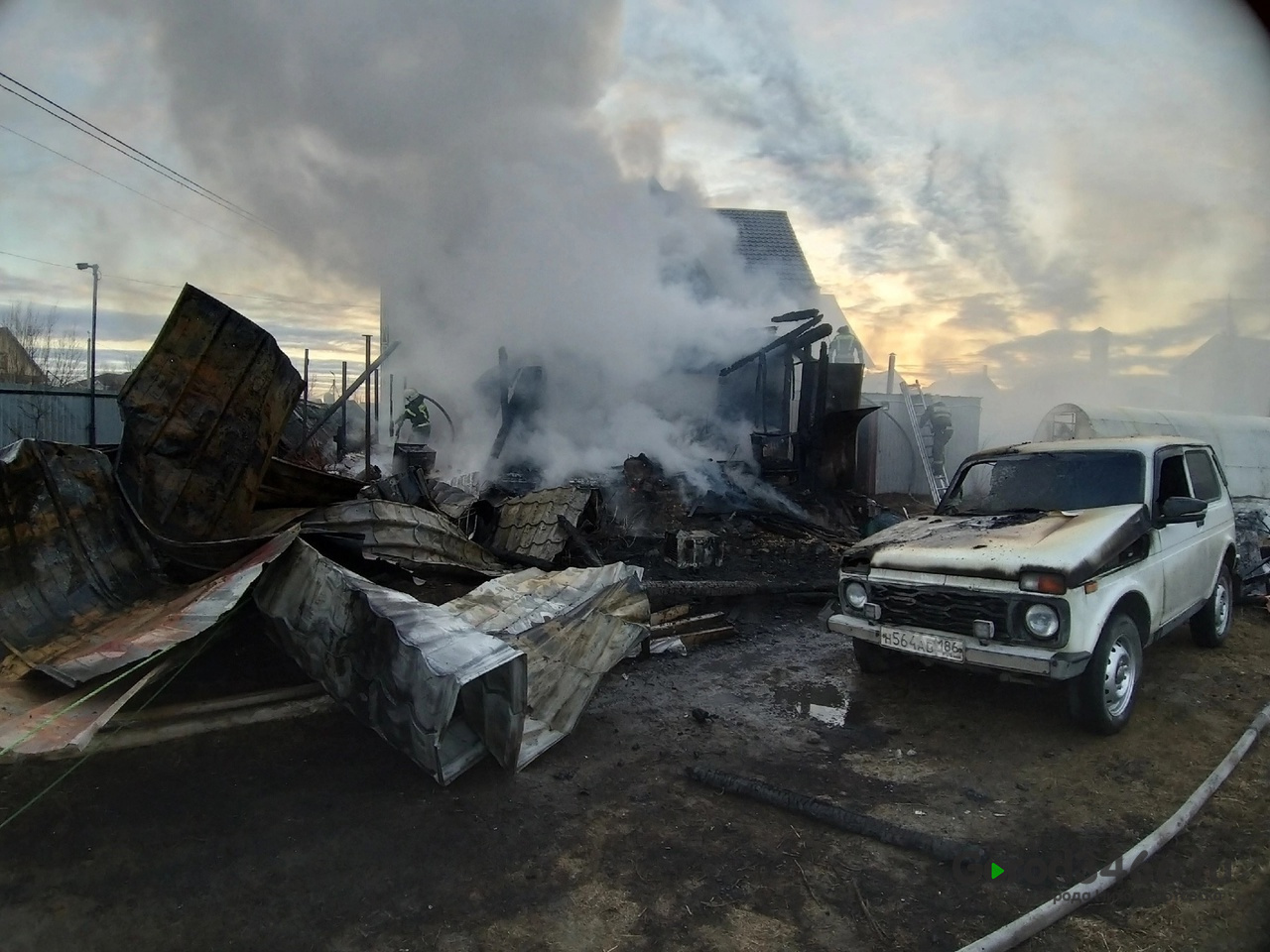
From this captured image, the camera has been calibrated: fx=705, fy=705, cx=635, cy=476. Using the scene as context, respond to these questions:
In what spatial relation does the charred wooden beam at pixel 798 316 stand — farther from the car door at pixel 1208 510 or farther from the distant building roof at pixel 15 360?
the distant building roof at pixel 15 360

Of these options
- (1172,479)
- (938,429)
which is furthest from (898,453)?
(1172,479)

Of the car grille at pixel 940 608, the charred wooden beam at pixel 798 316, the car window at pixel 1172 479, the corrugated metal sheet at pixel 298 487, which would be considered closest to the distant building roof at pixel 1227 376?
the charred wooden beam at pixel 798 316

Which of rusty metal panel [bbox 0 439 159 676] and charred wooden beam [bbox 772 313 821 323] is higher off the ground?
charred wooden beam [bbox 772 313 821 323]

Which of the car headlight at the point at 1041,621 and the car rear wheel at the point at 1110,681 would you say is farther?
the car rear wheel at the point at 1110,681

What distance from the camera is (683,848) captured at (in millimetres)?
3150

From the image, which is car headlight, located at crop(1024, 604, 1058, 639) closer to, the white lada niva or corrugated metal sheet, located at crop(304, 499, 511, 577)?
the white lada niva

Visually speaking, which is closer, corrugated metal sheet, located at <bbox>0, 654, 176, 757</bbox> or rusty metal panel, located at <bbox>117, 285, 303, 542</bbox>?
corrugated metal sheet, located at <bbox>0, 654, 176, 757</bbox>

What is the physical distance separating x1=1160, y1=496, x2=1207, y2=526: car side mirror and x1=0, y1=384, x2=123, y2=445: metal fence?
13442mm

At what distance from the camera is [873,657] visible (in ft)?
17.5

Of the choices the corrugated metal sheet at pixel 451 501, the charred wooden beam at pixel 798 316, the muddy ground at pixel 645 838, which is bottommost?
the muddy ground at pixel 645 838

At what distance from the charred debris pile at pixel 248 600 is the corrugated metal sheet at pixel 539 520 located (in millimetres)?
741

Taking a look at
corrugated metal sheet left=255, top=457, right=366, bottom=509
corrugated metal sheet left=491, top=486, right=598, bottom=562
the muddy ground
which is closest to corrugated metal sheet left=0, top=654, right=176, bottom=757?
the muddy ground

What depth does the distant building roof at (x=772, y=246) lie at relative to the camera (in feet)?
69.0

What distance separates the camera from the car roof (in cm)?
507
